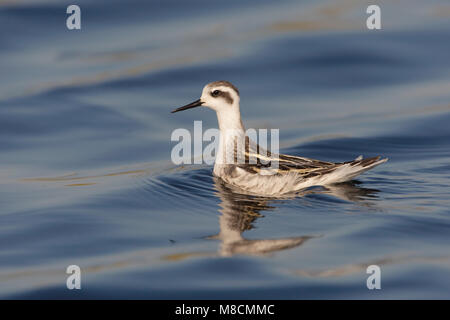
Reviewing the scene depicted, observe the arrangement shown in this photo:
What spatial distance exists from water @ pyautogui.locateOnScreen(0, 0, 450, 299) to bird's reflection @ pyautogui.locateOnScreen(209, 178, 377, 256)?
3 centimetres

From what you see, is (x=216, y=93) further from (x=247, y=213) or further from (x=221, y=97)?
(x=247, y=213)

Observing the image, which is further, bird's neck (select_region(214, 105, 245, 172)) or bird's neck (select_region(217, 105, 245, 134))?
bird's neck (select_region(217, 105, 245, 134))

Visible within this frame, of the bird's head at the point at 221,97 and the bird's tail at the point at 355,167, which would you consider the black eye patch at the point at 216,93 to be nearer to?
the bird's head at the point at 221,97

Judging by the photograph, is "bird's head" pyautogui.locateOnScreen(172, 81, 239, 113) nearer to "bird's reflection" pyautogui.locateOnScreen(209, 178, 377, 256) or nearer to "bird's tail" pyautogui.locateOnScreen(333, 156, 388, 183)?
"bird's reflection" pyautogui.locateOnScreen(209, 178, 377, 256)

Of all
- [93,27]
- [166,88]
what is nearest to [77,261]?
[166,88]

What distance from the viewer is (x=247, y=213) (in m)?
10.2

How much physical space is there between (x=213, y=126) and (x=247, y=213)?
4266mm

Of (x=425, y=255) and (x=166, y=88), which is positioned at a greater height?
(x=166, y=88)

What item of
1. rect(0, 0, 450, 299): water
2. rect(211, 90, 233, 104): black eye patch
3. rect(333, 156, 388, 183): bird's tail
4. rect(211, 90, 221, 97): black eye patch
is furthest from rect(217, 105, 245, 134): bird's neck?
rect(333, 156, 388, 183): bird's tail

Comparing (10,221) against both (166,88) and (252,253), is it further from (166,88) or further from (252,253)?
(166,88)

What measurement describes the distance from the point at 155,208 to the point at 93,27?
336 inches

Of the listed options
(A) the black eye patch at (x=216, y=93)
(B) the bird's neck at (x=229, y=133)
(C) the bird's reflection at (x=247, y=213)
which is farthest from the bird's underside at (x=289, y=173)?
(A) the black eye patch at (x=216, y=93)

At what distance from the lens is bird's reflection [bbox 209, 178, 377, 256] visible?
9.07 m
